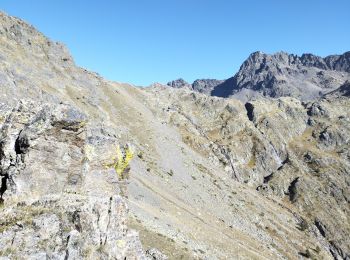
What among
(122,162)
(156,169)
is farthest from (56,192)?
(156,169)

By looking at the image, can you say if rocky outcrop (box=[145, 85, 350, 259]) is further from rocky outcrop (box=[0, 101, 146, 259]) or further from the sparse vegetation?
→ rocky outcrop (box=[0, 101, 146, 259])

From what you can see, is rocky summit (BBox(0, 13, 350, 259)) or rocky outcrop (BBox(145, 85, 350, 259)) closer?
rocky summit (BBox(0, 13, 350, 259))

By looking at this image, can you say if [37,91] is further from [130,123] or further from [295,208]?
[295,208]

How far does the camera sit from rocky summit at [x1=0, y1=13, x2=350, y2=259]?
1722 cm

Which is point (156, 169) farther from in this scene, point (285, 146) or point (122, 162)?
point (285, 146)

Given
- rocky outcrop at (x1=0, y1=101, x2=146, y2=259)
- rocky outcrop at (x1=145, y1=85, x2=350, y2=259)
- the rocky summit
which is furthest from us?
rocky outcrop at (x1=145, y1=85, x2=350, y2=259)

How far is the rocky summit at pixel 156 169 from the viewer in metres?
17.2

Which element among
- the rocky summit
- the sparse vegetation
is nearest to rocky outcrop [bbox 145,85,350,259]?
the rocky summit

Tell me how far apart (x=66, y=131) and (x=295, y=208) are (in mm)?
100960

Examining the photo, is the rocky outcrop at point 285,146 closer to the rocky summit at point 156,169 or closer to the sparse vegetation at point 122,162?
the rocky summit at point 156,169

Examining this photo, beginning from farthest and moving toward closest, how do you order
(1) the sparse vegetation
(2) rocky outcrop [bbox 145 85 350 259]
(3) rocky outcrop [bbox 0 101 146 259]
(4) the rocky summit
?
(2) rocky outcrop [bbox 145 85 350 259]
(1) the sparse vegetation
(4) the rocky summit
(3) rocky outcrop [bbox 0 101 146 259]

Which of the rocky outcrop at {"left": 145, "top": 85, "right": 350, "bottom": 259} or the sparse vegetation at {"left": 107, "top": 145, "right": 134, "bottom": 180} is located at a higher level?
the rocky outcrop at {"left": 145, "top": 85, "right": 350, "bottom": 259}

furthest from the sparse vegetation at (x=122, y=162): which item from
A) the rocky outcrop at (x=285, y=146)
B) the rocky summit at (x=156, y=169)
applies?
the rocky outcrop at (x=285, y=146)

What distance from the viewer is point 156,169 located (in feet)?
250
